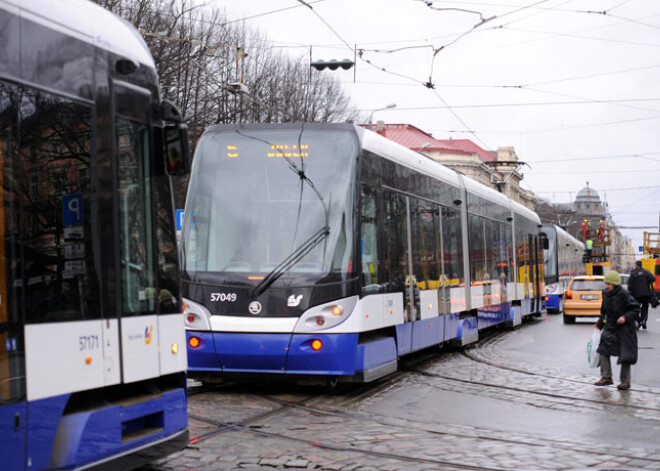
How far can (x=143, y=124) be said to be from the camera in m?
6.65

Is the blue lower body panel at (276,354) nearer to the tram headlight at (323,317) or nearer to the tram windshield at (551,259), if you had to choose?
the tram headlight at (323,317)

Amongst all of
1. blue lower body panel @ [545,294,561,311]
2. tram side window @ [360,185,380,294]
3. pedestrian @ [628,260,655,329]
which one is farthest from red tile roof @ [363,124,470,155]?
tram side window @ [360,185,380,294]

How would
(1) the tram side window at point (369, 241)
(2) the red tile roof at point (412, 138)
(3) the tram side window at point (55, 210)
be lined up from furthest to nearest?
(2) the red tile roof at point (412, 138) < (1) the tram side window at point (369, 241) < (3) the tram side window at point (55, 210)

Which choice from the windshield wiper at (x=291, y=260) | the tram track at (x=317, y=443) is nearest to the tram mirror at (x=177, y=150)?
the tram track at (x=317, y=443)

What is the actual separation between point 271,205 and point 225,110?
24361 mm

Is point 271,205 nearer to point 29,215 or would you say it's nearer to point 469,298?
point 29,215

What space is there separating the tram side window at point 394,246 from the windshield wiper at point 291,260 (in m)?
1.27

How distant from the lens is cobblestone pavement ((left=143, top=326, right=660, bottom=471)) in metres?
7.45

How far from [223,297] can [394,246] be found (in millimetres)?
2788

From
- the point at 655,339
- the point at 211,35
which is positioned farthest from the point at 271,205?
the point at 211,35

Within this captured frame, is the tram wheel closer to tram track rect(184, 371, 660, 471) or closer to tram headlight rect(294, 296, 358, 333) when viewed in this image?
tram track rect(184, 371, 660, 471)

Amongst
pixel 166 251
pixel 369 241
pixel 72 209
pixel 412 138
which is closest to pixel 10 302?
pixel 72 209

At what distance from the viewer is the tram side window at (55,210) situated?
A: 5.41m

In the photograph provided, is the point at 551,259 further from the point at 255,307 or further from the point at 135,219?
the point at 135,219
